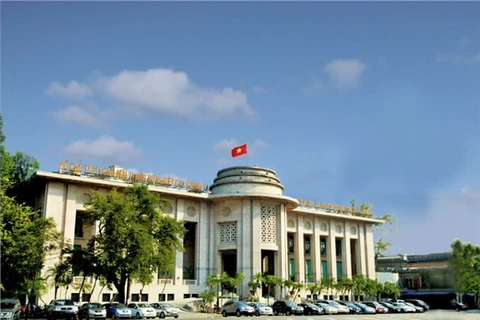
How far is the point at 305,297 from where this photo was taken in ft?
204

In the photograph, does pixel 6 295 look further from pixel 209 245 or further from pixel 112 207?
pixel 209 245

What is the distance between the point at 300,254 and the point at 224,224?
12.3 metres

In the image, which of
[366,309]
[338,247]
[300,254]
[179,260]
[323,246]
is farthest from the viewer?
[338,247]

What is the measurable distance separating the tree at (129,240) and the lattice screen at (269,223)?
1786cm

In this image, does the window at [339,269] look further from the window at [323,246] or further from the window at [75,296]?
the window at [75,296]

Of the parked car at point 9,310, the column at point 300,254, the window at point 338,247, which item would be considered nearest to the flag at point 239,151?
the column at point 300,254

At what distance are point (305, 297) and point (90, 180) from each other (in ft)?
98.8

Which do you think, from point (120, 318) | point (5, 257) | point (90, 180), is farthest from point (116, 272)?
point (90, 180)

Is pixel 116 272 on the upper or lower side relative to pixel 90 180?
lower

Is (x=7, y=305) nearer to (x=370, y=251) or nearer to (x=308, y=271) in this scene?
(x=308, y=271)

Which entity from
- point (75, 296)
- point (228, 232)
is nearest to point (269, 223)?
point (228, 232)

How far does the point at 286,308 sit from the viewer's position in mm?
44219

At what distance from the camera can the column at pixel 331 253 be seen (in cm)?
6953

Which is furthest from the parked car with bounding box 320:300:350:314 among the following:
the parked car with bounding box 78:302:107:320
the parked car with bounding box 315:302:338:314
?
the parked car with bounding box 78:302:107:320
